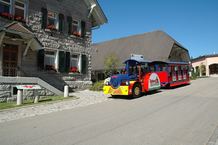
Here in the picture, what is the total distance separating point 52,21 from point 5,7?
4163 millimetres

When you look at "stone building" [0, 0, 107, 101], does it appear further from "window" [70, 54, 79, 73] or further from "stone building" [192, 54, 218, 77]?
"stone building" [192, 54, 218, 77]

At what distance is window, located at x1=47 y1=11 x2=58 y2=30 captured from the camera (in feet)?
59.6

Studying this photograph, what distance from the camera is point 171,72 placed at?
67.0 feet

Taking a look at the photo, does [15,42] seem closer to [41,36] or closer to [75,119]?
[41,36]

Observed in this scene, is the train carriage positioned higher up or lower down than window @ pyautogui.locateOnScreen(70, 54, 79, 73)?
lower down

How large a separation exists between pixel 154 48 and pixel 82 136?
2968 centimetres

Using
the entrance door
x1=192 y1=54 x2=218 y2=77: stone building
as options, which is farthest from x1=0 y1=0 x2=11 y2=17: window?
x1=192 y1=54 x2=218 y2=77: stone building

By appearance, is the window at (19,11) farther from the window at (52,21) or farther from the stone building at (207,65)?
the stone building at (207,65)

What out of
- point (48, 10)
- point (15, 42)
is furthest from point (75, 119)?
point (48, 10)

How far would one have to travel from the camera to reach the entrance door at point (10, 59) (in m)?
15.3

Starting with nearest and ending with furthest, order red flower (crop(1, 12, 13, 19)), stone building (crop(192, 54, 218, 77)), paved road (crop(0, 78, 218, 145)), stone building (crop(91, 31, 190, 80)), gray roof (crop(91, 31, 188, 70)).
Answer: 1. paved road (crop(0, 78, 218, 145))
2. red flower (crop(1, 12, 13, 19))
3. gray roof (crop(91, 31, 188, 70))
4. stone building (crop(91, 31, 190, 80))
5. stone building (crop(192, 54, 218, 77))

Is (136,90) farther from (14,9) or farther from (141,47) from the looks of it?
(141,47)

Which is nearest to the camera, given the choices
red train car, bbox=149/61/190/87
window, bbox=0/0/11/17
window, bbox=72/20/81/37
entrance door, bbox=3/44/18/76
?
window, bbox=0/0/11/17

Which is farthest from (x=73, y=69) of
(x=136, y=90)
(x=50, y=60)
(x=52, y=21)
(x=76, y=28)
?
(x=136, y=90)
